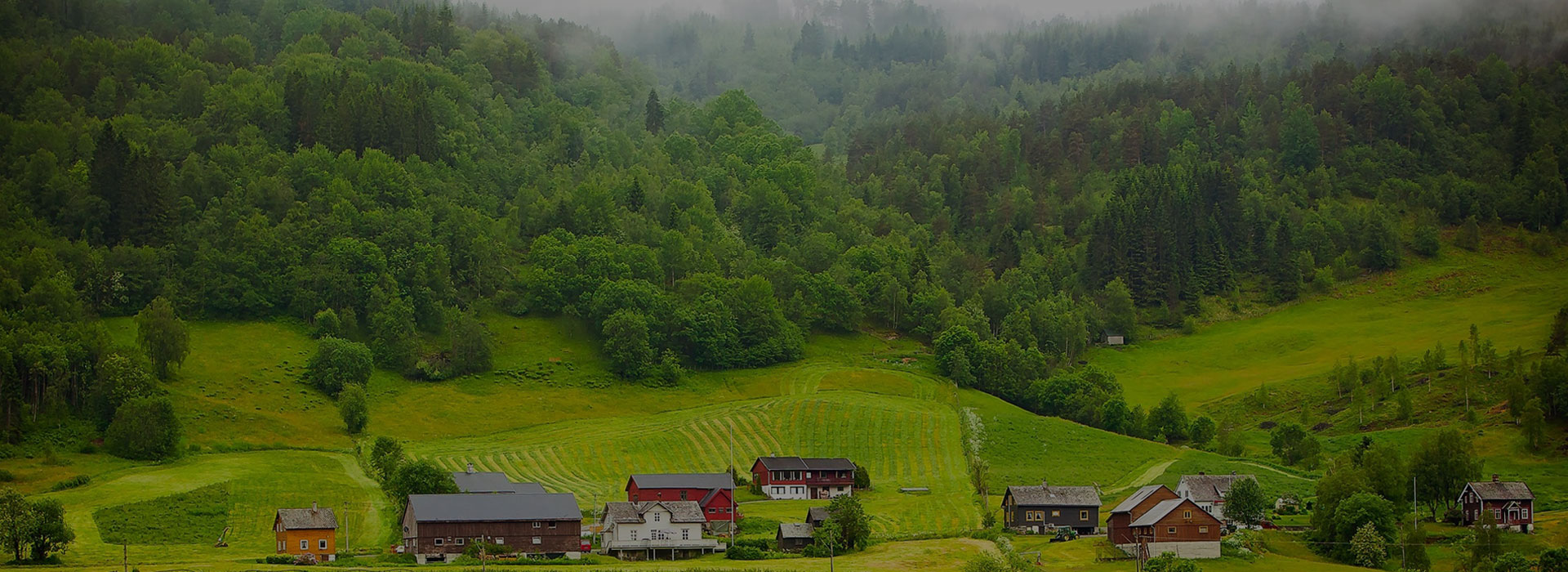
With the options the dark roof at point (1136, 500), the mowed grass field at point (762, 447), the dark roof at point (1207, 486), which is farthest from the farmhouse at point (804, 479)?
the dark roof at point (1136, 500)

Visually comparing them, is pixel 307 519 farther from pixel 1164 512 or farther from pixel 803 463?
pixel 1164 512

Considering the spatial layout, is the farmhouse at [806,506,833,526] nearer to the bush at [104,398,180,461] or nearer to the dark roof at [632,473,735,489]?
the dark roof at [632,473,735,489]

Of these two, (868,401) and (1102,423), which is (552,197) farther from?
(1102,423)

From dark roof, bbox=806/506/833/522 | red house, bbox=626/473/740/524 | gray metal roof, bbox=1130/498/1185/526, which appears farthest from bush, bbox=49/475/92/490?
gray metal roof, bbox=1130/498/1185/526

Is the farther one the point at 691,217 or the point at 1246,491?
the point at 691,217

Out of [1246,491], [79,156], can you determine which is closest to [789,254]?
[79,156]

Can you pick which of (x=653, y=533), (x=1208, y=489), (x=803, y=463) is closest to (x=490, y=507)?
(x=653, y=533)
